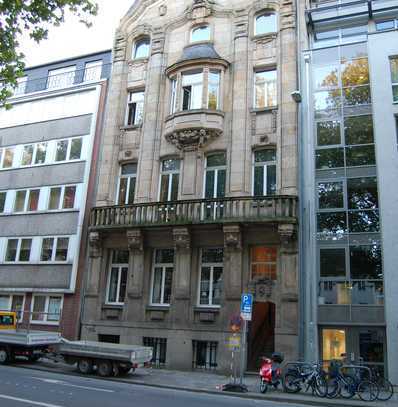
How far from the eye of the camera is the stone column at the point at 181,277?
21156mm

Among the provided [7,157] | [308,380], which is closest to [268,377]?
[308,380]

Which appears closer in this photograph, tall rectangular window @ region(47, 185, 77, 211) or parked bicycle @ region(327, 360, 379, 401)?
parked bicycle @ region(327, 360, 379, 401)

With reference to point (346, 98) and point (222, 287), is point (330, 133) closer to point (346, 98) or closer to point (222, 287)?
point (346, 98)

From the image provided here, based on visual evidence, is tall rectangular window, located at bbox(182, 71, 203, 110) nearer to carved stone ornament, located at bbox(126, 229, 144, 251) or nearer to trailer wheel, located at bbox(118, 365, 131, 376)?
carved stone ornament, located at bbox(126, 229, 144, 251)

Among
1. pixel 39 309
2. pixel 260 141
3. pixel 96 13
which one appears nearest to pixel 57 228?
pixel 39 309

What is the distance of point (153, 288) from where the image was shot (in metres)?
22.8

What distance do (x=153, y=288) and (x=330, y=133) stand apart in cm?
1107

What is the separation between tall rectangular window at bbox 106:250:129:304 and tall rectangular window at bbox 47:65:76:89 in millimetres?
12156

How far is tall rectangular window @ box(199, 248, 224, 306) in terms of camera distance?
2139 cm

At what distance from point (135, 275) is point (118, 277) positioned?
154 cm

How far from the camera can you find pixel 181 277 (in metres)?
21.6

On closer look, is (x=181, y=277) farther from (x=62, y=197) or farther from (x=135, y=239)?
(x=62, y=197)

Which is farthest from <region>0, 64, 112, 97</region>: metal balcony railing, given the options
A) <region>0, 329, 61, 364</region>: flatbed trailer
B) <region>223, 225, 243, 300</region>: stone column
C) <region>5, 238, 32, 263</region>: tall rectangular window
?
<region>0, 329, 61, 364</region>: flatbed trailer

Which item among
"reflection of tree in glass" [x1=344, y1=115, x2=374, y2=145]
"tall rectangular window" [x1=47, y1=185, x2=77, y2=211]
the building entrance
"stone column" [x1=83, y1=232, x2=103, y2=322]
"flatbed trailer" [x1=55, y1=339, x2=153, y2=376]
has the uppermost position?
"reflection of tree in glass" [x1=344, y1=115, x2=374, y2=145]
